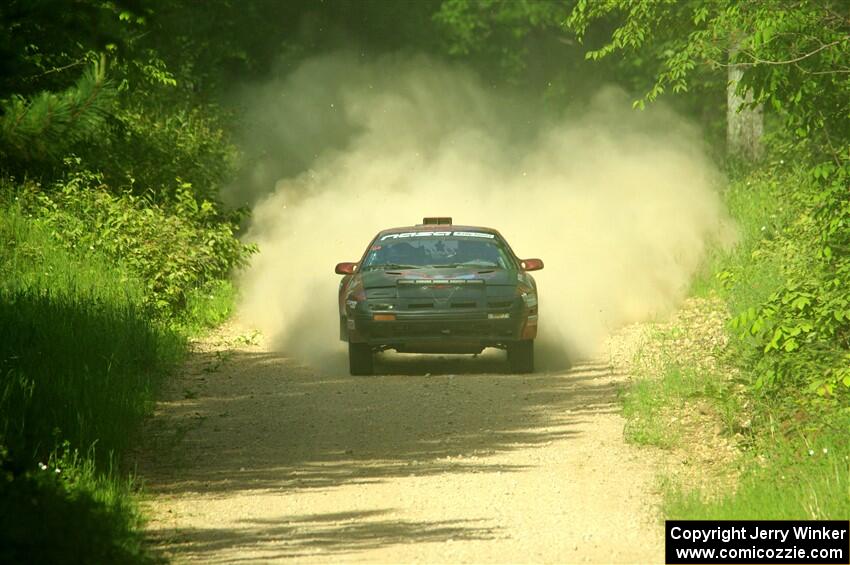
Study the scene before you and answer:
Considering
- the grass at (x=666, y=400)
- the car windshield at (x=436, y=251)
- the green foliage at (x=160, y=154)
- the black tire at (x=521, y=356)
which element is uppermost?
the green foliage at (x=160, y=154)

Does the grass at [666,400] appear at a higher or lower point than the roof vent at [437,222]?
lower

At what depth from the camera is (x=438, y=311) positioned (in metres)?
17.8

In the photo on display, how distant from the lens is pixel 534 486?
38.6ft

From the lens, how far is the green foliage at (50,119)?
413 inches

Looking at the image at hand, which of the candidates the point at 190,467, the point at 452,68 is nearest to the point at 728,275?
the point at 190,467

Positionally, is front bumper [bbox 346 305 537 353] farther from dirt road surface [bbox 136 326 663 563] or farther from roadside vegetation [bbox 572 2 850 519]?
roadside vegetation [bbox 572 2 850 519]

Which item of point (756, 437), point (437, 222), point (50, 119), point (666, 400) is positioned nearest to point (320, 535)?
point (50, 119)

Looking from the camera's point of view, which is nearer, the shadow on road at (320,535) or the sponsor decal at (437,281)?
the shadow on road at (320,535)

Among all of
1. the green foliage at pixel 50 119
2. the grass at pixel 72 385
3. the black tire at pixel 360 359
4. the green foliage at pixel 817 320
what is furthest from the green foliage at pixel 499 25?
the green foliage at pixel 50 119

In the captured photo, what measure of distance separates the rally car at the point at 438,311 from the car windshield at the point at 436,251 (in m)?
0.13

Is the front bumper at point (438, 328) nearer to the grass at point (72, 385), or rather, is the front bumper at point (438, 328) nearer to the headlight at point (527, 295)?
the headlight at point (527, 295)

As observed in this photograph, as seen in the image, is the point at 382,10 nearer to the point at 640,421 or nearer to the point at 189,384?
the point at 189,384

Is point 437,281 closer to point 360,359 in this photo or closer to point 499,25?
point 360,359

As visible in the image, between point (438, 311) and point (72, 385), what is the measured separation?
4897mm
